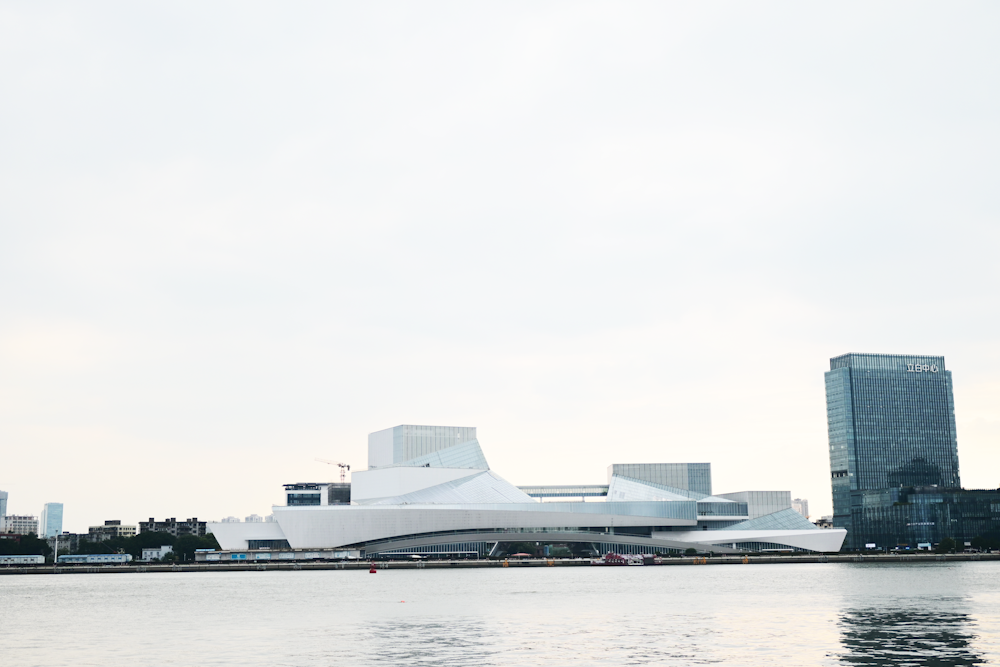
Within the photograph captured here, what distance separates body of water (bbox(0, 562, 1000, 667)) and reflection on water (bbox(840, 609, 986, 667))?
81 mm

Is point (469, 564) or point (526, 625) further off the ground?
point (526, 625)

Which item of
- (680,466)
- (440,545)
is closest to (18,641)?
(440,545)

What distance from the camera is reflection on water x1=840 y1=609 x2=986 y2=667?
33.0 metres

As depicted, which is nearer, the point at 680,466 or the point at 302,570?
the point at 302,570

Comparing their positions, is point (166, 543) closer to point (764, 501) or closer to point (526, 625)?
point (764, 501)

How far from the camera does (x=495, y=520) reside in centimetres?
15012

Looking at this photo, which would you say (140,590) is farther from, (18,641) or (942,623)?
(942,623)

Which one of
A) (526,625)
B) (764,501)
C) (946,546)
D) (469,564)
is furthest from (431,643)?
(946,546)

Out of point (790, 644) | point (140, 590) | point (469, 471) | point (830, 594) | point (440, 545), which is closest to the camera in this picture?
point (790, 644)

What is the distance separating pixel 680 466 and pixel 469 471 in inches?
1789

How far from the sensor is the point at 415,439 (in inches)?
6998

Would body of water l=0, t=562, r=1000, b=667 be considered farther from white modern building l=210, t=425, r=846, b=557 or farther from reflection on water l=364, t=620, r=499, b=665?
white modern building l=210, t=425, r=846, b=557

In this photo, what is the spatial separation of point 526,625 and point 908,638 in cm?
1623

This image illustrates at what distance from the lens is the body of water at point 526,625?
36406 millimetres
